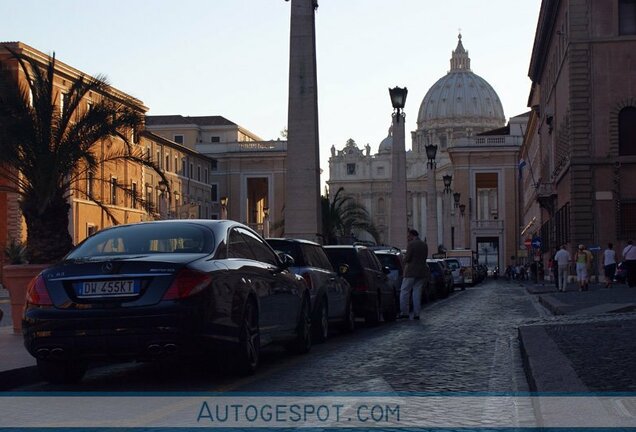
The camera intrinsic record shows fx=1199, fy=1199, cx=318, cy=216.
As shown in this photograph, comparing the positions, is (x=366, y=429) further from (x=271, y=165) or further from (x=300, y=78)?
(x=271, y=165)

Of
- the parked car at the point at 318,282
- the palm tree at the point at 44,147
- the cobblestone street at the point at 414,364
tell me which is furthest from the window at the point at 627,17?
the parked car at the point at 318,282

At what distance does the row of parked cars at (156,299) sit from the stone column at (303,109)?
13.2 meters

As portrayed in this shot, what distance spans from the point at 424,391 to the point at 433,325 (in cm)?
1033

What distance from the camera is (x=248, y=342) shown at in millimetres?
10992

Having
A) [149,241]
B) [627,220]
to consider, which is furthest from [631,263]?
[149,241]

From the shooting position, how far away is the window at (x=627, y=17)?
49.2 meters

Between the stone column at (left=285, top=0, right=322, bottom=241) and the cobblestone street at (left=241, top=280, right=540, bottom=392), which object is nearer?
the cobblestone street at (left=241, top=280, right=540, bottom=392)

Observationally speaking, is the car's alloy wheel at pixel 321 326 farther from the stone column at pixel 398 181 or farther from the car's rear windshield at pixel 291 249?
the stone column at pixel 398 181

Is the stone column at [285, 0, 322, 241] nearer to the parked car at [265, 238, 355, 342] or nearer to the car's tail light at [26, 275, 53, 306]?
the parked car at [265, 238, 355, 342]

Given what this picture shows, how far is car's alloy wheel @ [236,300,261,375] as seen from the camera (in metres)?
10.8

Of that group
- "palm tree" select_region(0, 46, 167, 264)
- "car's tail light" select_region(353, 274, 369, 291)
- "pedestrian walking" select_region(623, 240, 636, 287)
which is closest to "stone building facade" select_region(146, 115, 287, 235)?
"pedestrian walking" select_region(623, 240, 636, 287)

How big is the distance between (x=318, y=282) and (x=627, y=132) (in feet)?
119

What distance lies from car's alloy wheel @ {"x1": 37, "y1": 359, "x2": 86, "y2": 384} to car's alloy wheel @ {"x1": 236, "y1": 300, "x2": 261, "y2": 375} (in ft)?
4.80

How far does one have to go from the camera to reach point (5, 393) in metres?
10.2
